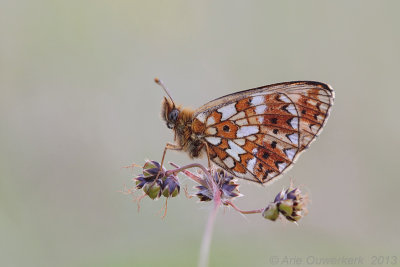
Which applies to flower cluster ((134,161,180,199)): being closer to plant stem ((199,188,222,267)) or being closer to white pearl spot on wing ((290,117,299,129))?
plant stem ((199,188,222,267))

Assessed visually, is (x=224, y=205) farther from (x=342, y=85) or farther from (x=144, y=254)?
(x=342, y=85)

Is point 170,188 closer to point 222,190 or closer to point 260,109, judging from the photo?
point 222,190

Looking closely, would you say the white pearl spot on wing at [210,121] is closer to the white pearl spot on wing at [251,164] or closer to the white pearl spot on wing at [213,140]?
the white pearl spot on wing at [213,140]

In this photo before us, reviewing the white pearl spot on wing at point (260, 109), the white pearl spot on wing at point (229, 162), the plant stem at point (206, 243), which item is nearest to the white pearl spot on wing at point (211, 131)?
the white pearl spot on wing at point (229, 162)

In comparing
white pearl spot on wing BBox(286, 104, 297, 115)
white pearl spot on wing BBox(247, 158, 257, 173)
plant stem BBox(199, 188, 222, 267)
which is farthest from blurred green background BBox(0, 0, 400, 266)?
plant stem BBox(199, 188, 222, 267)

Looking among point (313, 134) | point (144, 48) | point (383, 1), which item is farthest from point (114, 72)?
point (313, 134)

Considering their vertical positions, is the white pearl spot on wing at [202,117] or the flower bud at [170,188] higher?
the white pearl spot on wing at [202,117]

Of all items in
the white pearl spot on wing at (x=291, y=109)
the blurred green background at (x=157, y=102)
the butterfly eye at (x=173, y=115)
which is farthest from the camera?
the blurred green background at (x=157, y=102)
